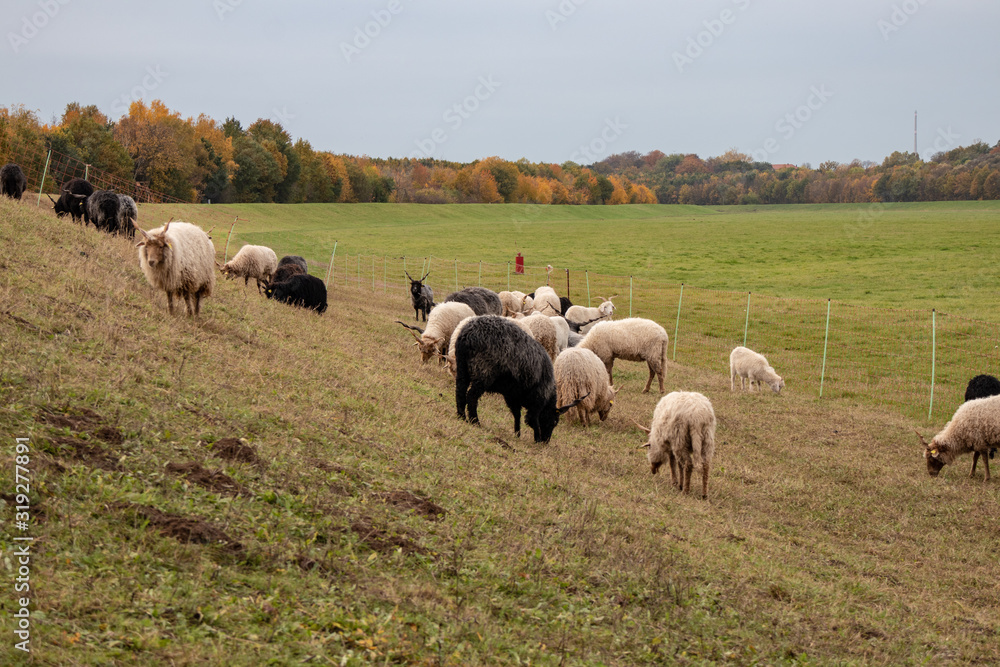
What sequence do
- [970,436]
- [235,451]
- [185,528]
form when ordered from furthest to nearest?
[970,436]
[235,451]
[185,528]

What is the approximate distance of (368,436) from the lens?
807 centimetres

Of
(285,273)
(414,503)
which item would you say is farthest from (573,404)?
(285,273)

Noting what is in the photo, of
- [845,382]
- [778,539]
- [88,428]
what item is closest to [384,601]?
[88,428]

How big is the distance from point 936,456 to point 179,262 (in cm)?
1213

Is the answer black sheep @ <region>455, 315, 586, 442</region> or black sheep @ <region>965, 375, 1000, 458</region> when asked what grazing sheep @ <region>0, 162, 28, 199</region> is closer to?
black sheep @ <region>455, 315, 586, 442</region>

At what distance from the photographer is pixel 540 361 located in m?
11.5

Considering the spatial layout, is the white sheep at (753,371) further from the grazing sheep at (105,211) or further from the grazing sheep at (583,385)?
the grazing sheep at (105,211)

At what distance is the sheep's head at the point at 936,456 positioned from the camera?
12.5 metres

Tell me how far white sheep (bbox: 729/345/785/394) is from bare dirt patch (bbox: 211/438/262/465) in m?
13.8

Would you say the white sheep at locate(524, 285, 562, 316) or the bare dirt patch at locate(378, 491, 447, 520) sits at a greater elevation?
the bare dirt patch at locate(378, 491, 447, 520)

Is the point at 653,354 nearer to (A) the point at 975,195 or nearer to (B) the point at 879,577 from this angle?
(B) the point at 879,577

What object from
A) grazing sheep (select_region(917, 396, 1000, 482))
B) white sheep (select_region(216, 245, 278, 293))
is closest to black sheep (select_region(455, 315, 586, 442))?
grazing sheep (select_region(917, 396, 1000, 482))

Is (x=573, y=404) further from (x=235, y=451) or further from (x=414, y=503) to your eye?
(x=235, y=451)

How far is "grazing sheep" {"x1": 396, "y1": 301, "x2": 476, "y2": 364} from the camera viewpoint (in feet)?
50.2
